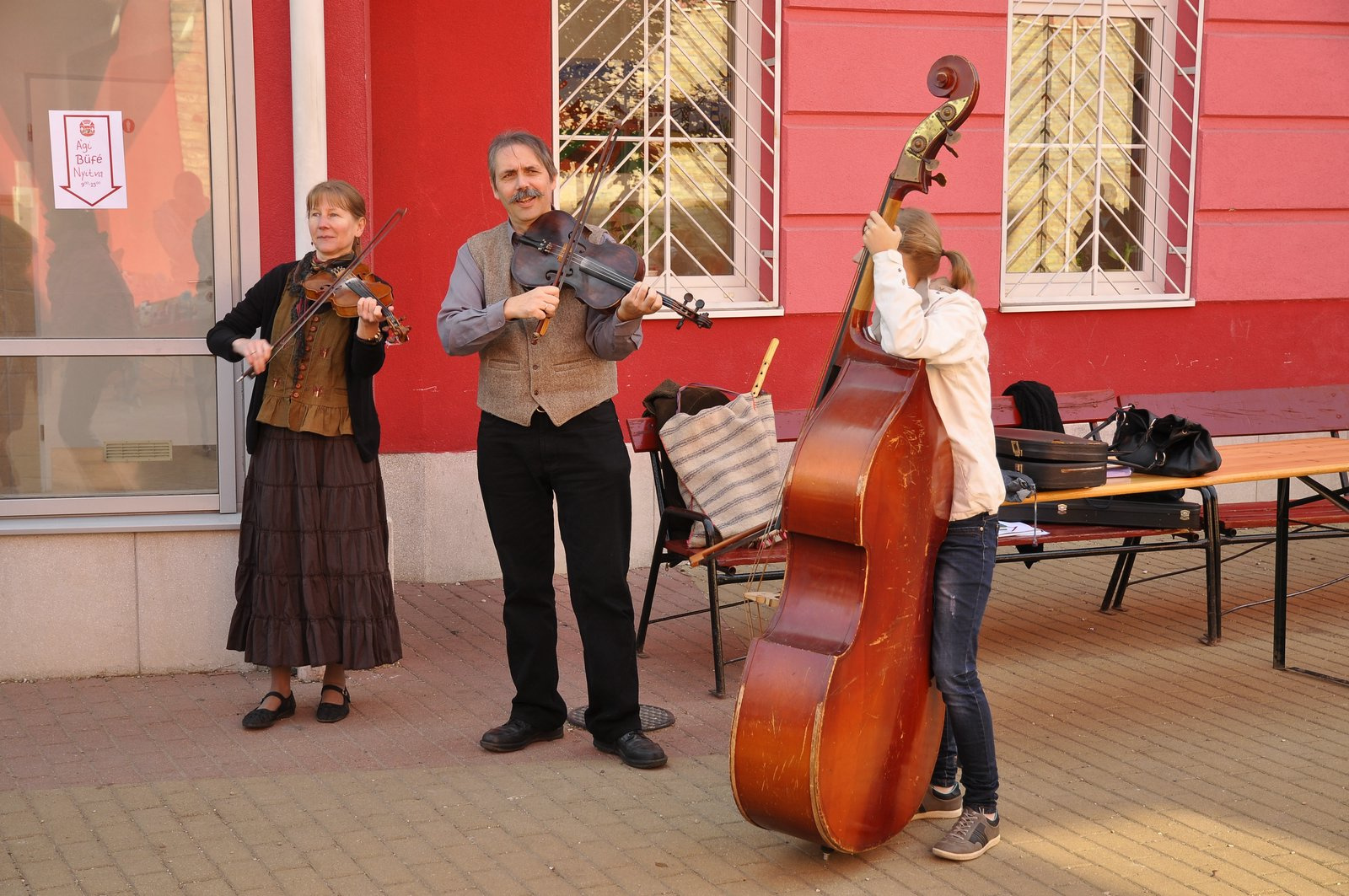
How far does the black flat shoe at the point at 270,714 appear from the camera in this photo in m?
4.63

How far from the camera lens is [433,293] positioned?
6.30 metres

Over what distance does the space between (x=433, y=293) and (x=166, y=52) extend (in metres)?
1.60

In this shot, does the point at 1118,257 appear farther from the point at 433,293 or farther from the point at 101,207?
the point at 101,207

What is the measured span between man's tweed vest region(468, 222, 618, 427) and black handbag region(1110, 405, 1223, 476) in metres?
2.24

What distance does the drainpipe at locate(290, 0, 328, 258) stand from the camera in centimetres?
499

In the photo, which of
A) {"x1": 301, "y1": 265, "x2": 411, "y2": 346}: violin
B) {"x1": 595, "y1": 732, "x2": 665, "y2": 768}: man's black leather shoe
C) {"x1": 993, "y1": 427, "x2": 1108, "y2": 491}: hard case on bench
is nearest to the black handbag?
{"x1": 993, "y1": 427, "x2": 1108, "y2": 491}: hard case on bench

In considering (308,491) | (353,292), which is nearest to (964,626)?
(353,292)

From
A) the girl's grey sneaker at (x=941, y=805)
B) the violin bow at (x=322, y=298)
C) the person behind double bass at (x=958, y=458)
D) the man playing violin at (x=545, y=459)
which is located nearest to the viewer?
the person behind double bass at (x=958, y=458)

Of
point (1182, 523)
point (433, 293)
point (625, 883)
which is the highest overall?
point (433, 293)

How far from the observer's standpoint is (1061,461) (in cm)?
497

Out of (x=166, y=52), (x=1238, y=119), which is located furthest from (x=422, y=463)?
(x=1238, y=119)

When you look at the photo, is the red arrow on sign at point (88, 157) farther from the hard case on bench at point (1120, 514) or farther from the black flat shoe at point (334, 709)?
the hard case on bench at point (1120, 514)

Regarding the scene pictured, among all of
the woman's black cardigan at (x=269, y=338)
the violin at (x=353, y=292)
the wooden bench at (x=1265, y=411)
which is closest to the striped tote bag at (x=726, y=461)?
the woman's black cardigan at (x=269, y=338)

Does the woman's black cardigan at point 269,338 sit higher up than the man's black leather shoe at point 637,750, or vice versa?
the woman's black cardigan at point 269,338
